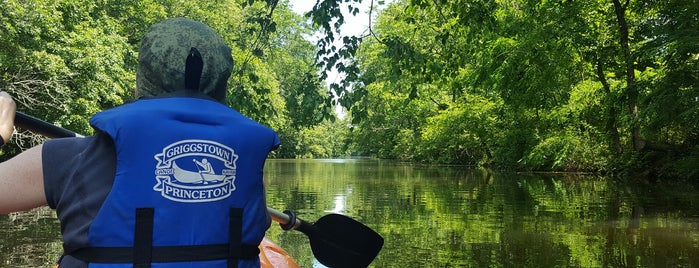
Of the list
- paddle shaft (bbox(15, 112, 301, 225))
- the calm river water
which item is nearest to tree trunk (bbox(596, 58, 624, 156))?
the calm river water

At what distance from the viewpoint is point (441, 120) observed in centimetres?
2909

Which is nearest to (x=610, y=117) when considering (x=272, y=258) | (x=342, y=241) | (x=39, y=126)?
(x=272, y=258)

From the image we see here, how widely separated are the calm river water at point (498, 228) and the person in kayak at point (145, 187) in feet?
15.4

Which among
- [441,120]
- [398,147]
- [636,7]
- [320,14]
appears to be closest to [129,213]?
[320,14]

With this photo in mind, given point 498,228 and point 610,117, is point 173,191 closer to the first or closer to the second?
point 498,228

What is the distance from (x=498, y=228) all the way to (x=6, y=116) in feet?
25.1

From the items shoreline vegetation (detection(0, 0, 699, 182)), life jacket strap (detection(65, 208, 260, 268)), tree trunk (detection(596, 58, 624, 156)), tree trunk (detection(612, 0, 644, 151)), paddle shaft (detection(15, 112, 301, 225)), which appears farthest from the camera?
tree trunk (detection(596, 58, 624, 156))

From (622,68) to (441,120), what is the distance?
615 inches

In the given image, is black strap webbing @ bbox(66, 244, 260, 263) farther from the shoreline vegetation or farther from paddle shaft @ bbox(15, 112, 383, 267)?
the shoreline vegetation

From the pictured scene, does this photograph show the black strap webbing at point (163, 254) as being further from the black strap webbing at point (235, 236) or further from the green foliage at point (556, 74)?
the green foliage at point (556, 74)

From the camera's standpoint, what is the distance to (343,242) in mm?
2400

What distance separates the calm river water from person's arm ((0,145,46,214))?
4.73 metres

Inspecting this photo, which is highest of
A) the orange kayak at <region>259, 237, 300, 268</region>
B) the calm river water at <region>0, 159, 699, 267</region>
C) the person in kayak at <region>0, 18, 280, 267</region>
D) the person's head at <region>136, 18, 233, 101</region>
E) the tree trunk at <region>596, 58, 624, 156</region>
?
the tree trunk at <region>596, 58, 624, 156</region>

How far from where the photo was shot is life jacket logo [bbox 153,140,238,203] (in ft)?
3.76
